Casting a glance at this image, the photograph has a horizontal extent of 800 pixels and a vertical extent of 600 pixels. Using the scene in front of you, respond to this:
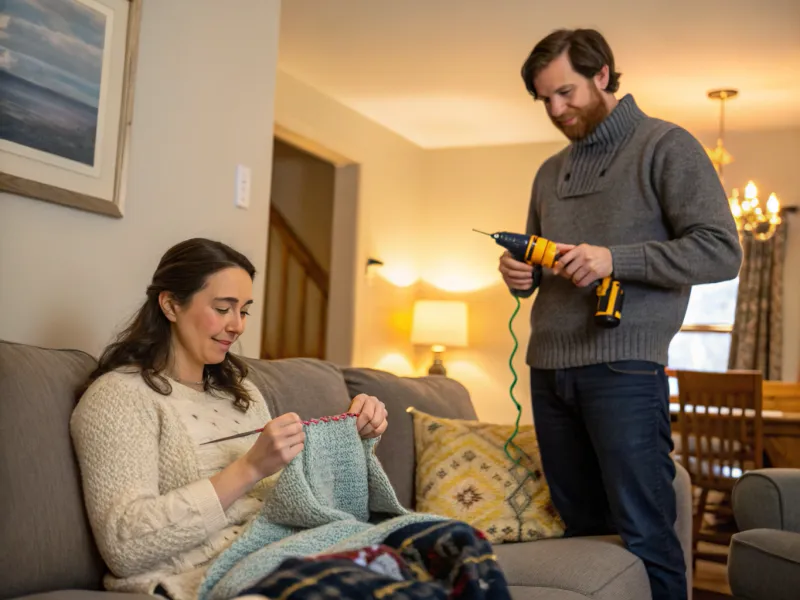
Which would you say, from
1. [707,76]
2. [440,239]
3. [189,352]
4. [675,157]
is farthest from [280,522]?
[440,239]

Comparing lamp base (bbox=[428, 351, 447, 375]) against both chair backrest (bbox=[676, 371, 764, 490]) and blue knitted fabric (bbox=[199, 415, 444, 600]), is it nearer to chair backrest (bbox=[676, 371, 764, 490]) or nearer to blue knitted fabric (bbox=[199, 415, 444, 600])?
chair backrest (bbox=[676, 371, 764, 490])

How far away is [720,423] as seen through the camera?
12.8 ft

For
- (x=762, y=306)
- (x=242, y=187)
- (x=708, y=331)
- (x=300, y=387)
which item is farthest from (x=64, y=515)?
(x=708, y=331)

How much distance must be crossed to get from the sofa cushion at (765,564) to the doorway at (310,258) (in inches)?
141

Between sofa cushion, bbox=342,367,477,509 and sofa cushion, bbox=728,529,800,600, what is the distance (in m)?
0.80

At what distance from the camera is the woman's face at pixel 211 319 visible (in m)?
1.57

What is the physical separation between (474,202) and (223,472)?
507 cm

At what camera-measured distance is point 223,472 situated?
1.36 metres

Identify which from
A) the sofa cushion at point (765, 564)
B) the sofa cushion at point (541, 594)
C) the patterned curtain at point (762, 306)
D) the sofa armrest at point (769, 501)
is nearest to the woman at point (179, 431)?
the sofa cushion at point (541, 594)

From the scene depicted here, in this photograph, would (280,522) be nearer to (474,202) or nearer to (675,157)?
(675,157)

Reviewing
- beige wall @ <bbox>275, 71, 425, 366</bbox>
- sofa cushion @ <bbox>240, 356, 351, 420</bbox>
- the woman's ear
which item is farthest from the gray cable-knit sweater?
beige wall @ <bbox>275, 71, 425, 366</bbox>

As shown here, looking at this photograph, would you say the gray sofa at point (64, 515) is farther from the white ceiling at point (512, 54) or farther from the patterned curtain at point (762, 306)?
the patterned curtain at point (762, 306)

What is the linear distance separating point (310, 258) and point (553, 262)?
4.09m

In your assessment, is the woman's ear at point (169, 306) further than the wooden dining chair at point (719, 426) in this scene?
No
